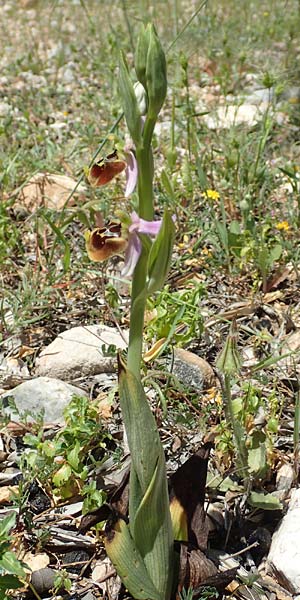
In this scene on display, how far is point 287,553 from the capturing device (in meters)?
1.51

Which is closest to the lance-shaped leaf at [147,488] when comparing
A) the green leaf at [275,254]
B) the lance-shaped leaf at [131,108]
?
the lance-shaped leaf at [131,108]

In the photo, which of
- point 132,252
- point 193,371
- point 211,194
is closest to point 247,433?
point 193,371

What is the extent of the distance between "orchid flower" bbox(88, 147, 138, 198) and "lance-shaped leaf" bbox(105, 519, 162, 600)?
0.68 m

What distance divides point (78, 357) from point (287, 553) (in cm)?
89

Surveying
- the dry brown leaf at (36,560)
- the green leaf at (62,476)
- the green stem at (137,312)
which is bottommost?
the dry brown leaf at (36,560)

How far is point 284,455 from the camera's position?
179cm

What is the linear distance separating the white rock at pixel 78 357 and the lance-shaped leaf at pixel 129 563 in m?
0.78

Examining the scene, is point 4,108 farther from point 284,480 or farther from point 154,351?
point 284,480

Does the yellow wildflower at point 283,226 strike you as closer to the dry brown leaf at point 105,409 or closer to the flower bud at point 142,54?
the dry brown leaf at point 105,409

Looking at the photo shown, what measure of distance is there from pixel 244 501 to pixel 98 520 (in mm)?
405

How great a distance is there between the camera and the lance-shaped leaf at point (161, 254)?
3.59 ft

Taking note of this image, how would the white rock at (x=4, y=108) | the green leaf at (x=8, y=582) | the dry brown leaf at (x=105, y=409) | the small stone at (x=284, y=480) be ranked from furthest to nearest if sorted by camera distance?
1. the white rock at (x=4, y=108)
2. the dry brown leaf at (x=105, y=409)
3. the small stone at (x=284, y=480)
4. the green leaf at (x=8, y=582)

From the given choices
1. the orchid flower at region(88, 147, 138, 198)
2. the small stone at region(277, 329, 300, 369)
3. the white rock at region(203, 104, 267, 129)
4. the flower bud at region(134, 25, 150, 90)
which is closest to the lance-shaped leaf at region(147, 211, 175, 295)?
the orchid flower at region(88, 147, 138, 198)

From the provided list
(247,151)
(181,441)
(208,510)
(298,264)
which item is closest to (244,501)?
(208,510)
